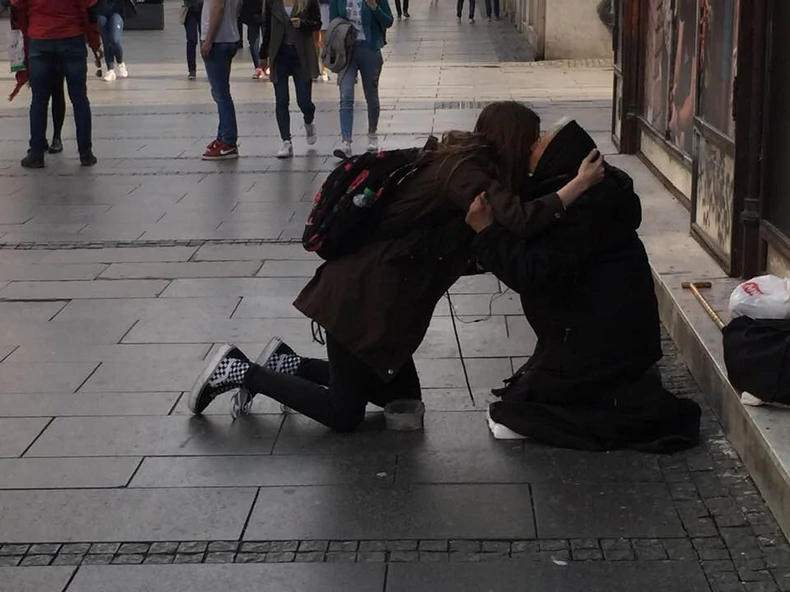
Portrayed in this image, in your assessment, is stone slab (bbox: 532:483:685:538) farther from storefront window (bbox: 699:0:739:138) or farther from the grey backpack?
the grey backpack

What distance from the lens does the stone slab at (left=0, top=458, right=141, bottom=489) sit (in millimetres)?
4484

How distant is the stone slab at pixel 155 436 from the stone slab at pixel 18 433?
40mm

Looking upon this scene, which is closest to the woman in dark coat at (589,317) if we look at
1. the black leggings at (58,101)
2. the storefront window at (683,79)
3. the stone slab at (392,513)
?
the stone slab at (392,513)

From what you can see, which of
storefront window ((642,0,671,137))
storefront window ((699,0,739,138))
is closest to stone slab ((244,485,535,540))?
storefront window ((699,0,739,138))

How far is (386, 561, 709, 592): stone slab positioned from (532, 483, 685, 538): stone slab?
22 centimetres

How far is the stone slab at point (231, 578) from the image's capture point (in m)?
3.71

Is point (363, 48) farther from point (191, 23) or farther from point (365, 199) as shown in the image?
point (191, 23)

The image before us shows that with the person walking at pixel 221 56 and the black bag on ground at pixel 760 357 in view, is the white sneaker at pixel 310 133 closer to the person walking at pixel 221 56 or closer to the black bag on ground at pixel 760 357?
the person walking at pixel 221 56

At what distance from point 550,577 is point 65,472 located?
6.01 ft

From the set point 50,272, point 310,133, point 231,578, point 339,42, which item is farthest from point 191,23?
point 231,578

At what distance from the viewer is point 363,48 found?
10656 mm

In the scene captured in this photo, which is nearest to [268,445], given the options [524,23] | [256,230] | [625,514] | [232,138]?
[625,514]

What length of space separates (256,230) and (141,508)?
4328mm

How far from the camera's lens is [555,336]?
4.72 metres
